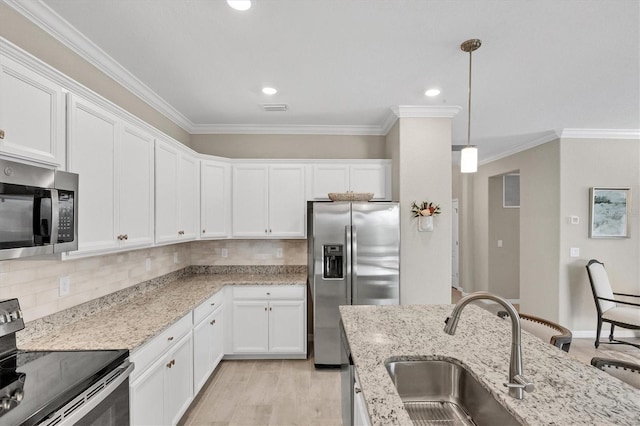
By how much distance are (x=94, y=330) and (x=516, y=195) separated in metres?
6.41

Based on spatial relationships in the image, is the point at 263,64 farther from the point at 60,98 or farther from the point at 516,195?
the point at 516,195

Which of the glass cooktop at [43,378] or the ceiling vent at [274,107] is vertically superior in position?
Result: the ceiling vent at [274,107]

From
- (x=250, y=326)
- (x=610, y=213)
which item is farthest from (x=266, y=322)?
(x=610, y=213)

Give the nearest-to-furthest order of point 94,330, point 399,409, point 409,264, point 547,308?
1. point 399,409
2. point 94,330
3. point 409,264
4. point 547,308

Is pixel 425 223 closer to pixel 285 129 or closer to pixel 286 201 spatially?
pixel 286 201

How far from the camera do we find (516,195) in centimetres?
577

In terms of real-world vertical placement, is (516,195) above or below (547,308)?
above

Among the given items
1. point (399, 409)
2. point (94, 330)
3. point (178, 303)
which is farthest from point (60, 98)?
point (399, 409)

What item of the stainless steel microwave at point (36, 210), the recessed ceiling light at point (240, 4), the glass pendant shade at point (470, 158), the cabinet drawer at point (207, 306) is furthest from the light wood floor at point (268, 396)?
the recessed ceiling light at point (240, 4)

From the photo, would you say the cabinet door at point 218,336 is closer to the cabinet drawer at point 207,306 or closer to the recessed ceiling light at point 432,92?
the cabinet drawer at point 207,306

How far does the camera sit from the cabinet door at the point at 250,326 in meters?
3.36

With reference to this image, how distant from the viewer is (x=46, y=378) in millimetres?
1288

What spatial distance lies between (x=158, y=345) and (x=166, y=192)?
124cm

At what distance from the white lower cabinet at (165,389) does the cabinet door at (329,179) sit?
2.01 m
